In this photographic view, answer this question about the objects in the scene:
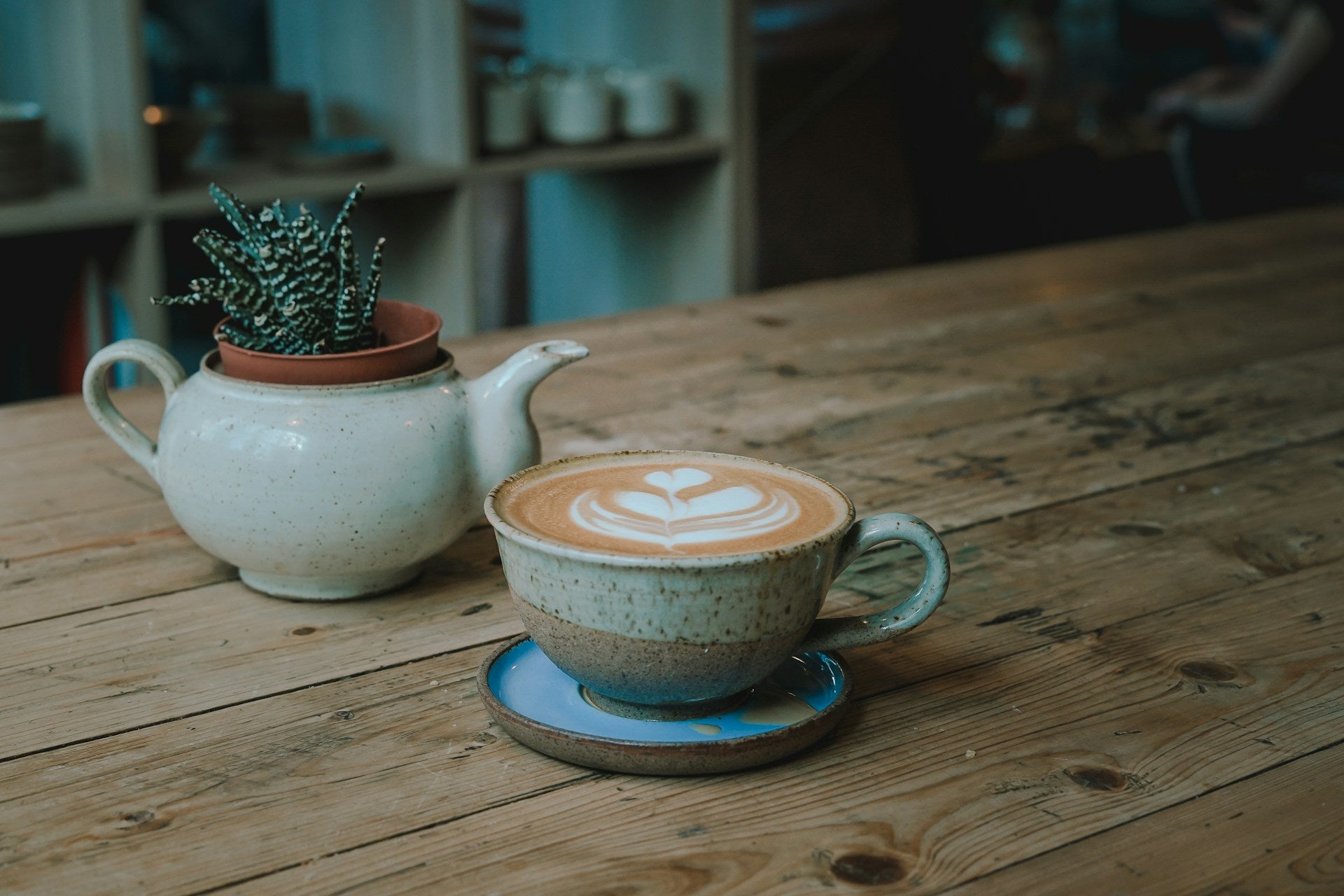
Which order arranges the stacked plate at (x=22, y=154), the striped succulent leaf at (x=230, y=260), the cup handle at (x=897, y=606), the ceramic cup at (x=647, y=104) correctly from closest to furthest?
1. the cup handle at (x=897, y=606)
2. the striped succulent leaf at (x=230, y=260)
3. the stacked plate at (x=22, y=154)
4. the ceramic cup at (x=647, y=104)

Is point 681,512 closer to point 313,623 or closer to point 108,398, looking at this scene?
point 313,623

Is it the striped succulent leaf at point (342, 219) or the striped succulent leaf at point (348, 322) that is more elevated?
the striped succulent leaf at point (342, 219)

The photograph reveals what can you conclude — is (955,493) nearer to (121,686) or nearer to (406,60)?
(121,686)

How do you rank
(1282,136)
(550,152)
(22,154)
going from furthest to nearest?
(1282,136)
(550,152)
(22,154)

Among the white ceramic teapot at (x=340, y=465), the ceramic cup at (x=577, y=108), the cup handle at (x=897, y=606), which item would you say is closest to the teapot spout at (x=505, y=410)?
the white ceramic teapot at (x=340, y=465)

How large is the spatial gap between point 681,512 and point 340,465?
0.22 meters

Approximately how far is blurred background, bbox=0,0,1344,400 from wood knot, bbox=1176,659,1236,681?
167 centimetres

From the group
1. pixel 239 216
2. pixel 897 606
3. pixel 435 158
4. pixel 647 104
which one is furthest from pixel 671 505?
pixel 647 104

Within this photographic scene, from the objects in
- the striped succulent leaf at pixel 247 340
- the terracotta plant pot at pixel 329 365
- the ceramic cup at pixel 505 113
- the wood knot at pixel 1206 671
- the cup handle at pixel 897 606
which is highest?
the ceramic cup at pixel 505 113

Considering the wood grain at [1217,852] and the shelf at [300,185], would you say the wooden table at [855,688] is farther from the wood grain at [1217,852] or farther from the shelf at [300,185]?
the shelf at [300,185]

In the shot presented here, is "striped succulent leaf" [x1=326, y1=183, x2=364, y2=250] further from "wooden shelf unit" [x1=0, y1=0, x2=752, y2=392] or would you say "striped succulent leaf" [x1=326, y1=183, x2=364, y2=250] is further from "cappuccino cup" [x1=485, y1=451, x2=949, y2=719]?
"wooden shelf unit" [x1=0, y1=0, x2=752, y2=392]

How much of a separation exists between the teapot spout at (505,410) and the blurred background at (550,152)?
1.35 meters

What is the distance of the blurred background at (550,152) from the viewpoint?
2018 millimetres

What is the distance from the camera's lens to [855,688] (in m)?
0.68
